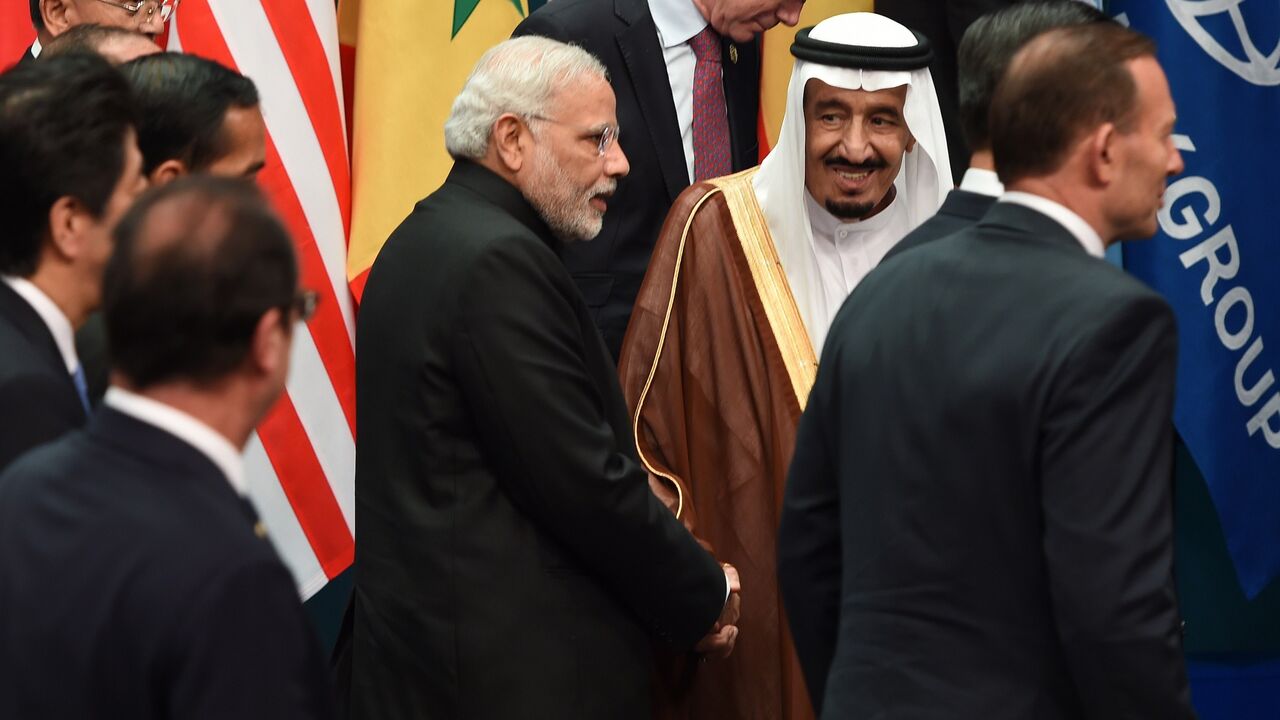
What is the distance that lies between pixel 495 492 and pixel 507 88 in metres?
0.70

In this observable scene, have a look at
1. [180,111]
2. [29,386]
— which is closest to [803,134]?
[180,111]

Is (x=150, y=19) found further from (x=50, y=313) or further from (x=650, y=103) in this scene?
(x=50, y=313)

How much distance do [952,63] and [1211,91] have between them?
0.68 m

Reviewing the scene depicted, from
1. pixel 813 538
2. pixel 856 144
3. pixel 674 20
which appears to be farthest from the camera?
pixel 674 20

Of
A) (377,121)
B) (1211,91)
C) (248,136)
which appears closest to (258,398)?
(248,136)

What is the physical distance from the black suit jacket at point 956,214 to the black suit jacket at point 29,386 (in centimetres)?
122

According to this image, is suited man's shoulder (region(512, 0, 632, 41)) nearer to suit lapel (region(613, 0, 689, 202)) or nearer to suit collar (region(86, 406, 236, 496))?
suit lapel (region(613, 0, 689, 202))

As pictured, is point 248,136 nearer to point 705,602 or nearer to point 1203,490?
point 705,602

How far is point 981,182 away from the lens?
265 cm

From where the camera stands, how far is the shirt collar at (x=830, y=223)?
363cm

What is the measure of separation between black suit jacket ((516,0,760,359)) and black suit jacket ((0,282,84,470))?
198 cm

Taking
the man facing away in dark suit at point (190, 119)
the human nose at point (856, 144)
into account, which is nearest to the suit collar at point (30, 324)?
the man facing away in dark suit at point (190, 119)

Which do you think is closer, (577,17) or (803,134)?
(803,134)

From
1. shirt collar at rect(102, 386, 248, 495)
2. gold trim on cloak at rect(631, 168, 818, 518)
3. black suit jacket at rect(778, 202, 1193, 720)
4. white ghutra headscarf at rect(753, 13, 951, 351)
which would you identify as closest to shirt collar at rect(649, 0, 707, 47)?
white ghutra headscarf at rect(753, 13, 951, 351)
